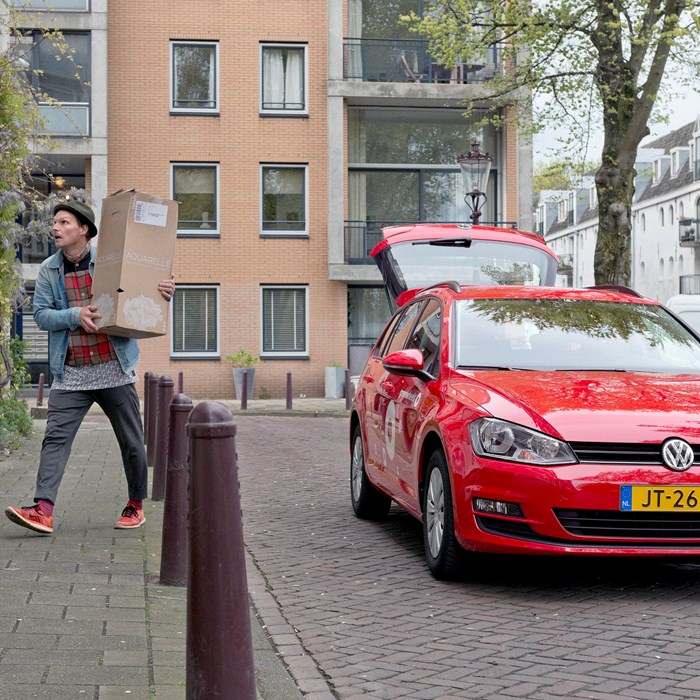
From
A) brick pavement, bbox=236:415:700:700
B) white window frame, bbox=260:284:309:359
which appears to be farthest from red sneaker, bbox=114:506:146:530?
white window frame, bbox=260:284:309:359

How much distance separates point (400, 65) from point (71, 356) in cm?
2684

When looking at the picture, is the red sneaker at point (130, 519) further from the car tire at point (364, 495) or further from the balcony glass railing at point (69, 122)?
the balcony glass railing at point (69, 122)

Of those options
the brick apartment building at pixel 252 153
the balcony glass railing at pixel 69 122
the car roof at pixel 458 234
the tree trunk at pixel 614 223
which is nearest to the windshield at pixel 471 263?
the car roof at pixel 458 234

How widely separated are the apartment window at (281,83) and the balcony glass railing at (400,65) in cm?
138

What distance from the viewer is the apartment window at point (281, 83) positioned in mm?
32281

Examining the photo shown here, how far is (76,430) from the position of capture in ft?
24.0

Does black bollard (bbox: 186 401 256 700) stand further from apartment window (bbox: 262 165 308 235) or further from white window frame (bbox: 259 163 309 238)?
apartment window (bbox: 262 165 308 235)

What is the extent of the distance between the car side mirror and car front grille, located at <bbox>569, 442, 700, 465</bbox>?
1.30 meters

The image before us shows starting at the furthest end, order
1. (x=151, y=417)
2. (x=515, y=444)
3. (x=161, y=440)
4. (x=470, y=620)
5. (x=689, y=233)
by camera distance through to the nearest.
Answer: (x=689, y=233) < (x=151, y=417) < (x=161, y=440) < (x=515, y=444) < (x=470, y=620)

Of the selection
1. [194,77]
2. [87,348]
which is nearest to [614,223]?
[194,77]

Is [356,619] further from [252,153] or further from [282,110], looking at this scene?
[282,110]

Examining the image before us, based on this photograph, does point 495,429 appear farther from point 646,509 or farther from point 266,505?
point 266,505

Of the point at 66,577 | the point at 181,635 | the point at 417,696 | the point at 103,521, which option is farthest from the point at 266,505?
the point at 417,696

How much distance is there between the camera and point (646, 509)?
230 inches
